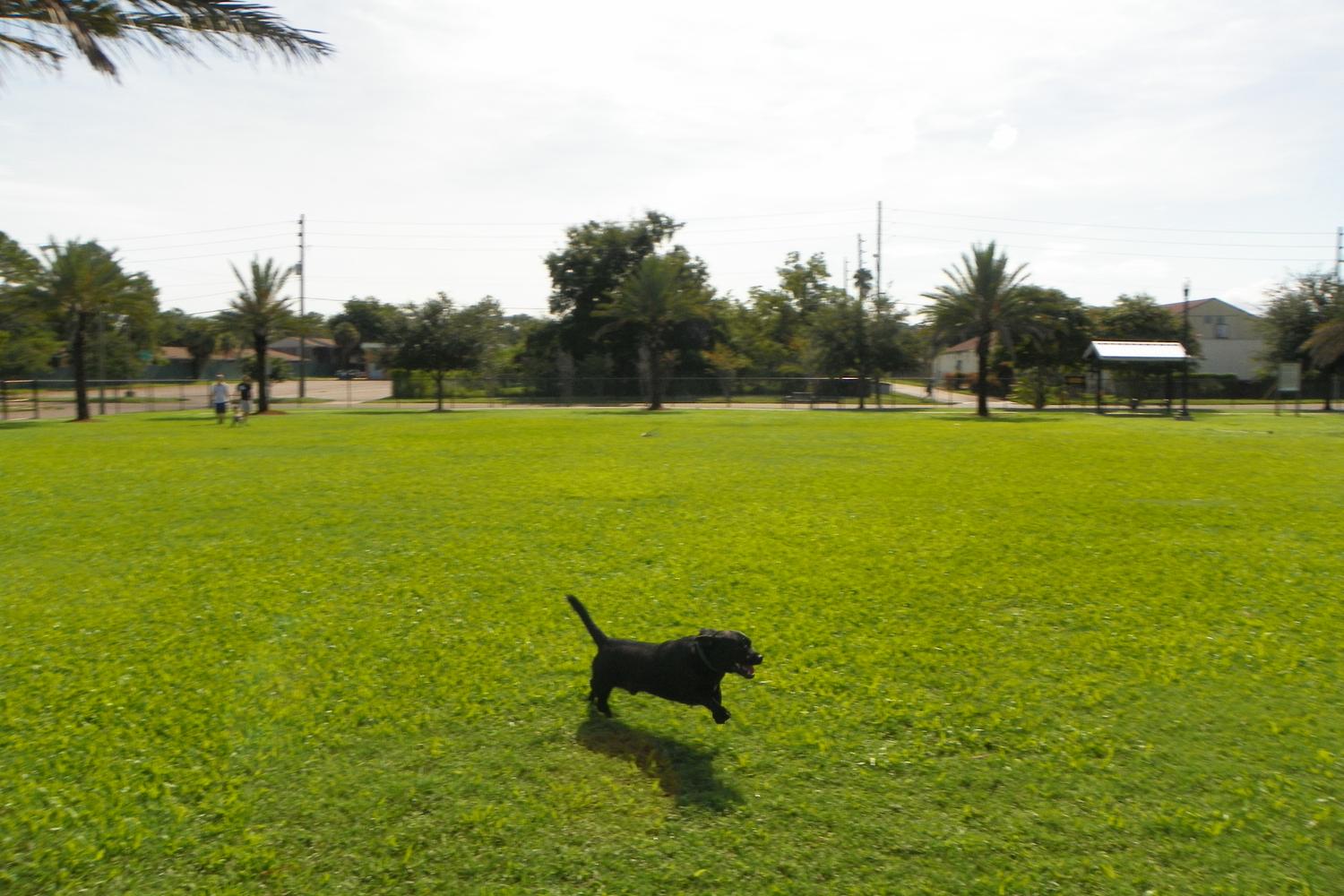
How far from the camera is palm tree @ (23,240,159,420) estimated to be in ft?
125

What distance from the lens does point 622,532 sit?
1085 centimetres

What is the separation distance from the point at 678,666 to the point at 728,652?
1.12ft

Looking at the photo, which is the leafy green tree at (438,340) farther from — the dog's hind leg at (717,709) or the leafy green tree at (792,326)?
the dog's hind leg at (717,709)

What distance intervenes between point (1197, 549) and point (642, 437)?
59.7ft

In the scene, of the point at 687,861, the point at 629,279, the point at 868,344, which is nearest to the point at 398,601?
the point at 687,861

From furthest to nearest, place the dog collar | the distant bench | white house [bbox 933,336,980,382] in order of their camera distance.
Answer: white house [bbox 933,336,980,382]
the distant bench
the dog collar

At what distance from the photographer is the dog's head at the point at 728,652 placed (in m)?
4.71

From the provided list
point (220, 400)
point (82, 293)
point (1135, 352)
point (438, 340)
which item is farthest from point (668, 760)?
point (438, 340)

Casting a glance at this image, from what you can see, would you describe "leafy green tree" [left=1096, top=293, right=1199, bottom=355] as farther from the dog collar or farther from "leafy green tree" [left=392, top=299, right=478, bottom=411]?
Result: the dog collar

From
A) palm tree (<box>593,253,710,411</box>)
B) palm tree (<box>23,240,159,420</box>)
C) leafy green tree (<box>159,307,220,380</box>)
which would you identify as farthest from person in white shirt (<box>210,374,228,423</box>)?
leafy green tree (<box>159,307,220,380</box>)

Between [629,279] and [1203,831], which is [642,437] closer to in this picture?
[1203,831]

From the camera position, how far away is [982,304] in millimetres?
44938

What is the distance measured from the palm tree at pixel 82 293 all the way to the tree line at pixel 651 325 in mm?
56

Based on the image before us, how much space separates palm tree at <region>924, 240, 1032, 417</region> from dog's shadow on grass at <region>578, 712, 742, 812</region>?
1627 inches
